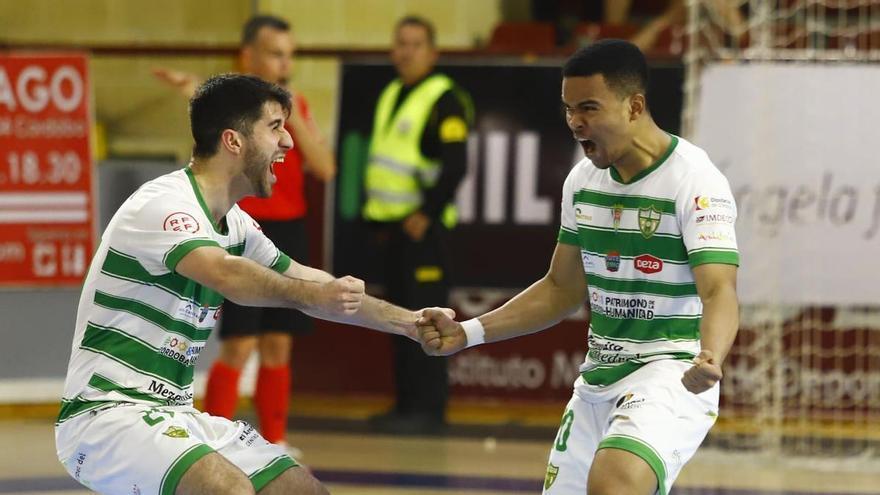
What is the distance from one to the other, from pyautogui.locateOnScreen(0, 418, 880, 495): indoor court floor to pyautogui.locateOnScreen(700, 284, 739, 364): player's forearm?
8.96 ft

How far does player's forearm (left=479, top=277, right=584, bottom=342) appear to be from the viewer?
4781 mm

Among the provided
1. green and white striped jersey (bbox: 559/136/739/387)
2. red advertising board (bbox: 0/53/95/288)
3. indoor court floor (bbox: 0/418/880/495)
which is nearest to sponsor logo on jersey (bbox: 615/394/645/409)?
green and white striped jersey (bbox: 559/136/739/387)

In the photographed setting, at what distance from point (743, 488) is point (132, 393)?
3530 mm

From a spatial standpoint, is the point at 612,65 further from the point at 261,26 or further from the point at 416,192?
the point at 416,192

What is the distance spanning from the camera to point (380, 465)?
7344mm

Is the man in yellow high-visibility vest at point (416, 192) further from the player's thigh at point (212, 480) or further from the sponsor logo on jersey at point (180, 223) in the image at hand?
the player's thigh at point (212, 480)

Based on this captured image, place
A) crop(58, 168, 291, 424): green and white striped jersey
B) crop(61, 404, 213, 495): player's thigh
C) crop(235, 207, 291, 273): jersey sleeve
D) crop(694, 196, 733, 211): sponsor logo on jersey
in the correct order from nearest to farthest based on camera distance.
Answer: crop(61, 404, 213, 495): player's thigh
crop(58, 168, 291, 424): green and white striped jersey
crop(694, 196, 733, 211): sponsor logo on jersey
crop(235, 207, 291, 273): jersey sleeve

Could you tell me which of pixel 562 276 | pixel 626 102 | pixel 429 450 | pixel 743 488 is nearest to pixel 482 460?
pixel 429 450

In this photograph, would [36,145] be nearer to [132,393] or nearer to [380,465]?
[380,465]

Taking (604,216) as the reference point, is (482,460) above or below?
below

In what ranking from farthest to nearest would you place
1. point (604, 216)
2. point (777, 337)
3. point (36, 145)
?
point (36, 145), point (777, 337), point (604, 216)

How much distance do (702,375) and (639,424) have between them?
364mm

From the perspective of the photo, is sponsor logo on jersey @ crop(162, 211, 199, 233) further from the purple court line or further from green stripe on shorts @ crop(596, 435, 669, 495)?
the purple court line

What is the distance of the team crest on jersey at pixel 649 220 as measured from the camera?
4449 millimetres
